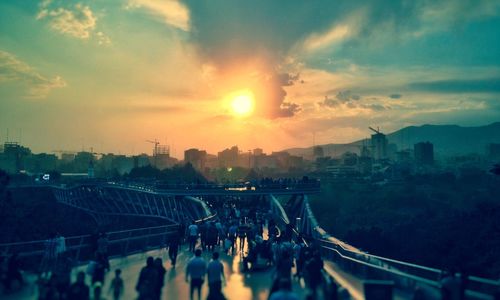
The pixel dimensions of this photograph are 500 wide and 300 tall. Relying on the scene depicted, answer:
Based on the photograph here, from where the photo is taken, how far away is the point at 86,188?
102 metres

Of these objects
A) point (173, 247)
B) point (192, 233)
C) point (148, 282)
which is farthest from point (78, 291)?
point (192, 233)

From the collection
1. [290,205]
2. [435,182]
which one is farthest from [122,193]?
[435,182]

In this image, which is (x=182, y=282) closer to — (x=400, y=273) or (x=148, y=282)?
(x=148, y=282)

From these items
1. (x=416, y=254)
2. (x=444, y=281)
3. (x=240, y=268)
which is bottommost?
(x=416, y=254)

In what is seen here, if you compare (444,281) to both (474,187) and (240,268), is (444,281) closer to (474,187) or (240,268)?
(240,268)

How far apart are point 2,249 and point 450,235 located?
64.9m

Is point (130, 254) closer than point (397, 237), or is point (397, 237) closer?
point (130, 254)

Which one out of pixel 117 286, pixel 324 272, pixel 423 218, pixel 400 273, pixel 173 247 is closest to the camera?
pixel 117 286

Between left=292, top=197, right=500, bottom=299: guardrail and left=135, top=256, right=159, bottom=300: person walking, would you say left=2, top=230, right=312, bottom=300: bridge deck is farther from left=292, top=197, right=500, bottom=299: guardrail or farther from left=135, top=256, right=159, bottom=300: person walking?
left=292, top=197, right=500, bottom=299: guardrail

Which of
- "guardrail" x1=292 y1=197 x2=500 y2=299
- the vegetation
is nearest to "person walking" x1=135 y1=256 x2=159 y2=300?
"guardrail" x1=292 y1=197 x2=500 y2=299

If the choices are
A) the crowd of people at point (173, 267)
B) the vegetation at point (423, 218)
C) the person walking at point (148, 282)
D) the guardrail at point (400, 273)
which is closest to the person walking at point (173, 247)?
the crowd of people at point (173, 267)

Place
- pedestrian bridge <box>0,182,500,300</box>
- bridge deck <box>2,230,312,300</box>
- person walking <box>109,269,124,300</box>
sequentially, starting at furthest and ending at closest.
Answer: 1. bridge deck <box>2,230,312,300</box>
2. person walking <box>109,269,124,300</box>
3. pedestrian bridge <box>0,182,500,300</box>

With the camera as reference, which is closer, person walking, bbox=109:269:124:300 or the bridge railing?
person walking, bbox=109:269:124:300

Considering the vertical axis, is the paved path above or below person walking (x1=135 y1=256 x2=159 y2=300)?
below
